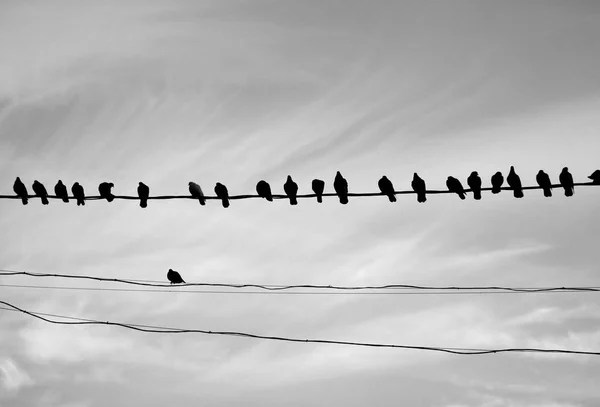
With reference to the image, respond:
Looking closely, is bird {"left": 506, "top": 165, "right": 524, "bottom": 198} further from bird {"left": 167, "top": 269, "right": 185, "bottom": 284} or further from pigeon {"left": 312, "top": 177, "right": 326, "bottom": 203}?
bird {"left": 167, "top": 269, "right": 185, "bottom": 284}

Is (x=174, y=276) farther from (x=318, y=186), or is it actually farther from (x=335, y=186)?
(x=335, y=186)

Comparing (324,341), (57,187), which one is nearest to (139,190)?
(57,187)

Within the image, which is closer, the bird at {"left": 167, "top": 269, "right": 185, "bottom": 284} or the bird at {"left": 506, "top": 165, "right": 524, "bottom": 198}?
the bird at {"left": 506, "top": 165, "right": 524, "bottom": 198}

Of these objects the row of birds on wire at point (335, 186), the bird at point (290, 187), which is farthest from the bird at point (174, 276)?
the bird at point (290, 187)

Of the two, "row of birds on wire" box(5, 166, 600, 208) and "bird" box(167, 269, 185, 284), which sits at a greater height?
"row of birds on wire" box(5, 166, 600, 208)

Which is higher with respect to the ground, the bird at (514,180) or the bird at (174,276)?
the bird at (514,180)

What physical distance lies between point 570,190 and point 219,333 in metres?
7.21

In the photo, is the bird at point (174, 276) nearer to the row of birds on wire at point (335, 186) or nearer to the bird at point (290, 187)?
the row of birds on wire at point (335, 186)

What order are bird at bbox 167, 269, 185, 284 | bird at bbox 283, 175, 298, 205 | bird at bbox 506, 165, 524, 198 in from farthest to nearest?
bird at bbox 167, 269, 185, 284 < bird at bbox 283, 175, 298, 205 < bird at bbox 506, 165, 524, 198

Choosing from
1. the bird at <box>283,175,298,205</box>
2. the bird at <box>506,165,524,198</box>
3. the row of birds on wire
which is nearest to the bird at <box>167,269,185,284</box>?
the row of birds on wire

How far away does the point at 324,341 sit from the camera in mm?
11555

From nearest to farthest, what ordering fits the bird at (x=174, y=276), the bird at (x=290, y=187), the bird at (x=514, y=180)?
1. the bird at (x=514, y=180)
2. the bird at (x=290, y=187)
3. the bird at (x=174, y=276)

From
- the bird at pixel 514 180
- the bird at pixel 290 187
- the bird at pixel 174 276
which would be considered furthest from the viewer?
the bird at pixel 174 276

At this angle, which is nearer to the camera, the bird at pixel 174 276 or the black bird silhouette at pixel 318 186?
the black bird silhouette at pixel 318 186
